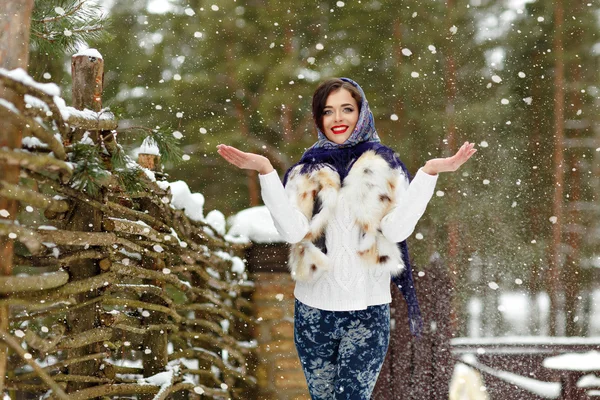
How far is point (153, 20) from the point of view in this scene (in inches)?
490

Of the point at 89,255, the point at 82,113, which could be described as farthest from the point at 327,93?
the point at 89,255

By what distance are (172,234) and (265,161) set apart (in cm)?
134

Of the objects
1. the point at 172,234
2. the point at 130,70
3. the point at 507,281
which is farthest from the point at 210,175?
the point at 172,234

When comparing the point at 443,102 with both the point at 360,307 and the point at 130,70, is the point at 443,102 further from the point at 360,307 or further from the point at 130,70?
the point at 360,307

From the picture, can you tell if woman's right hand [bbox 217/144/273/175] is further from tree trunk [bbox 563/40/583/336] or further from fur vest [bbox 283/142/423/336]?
tree trunk [bbox 563/40/583/336]

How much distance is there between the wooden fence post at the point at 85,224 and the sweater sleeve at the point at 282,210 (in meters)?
0.65

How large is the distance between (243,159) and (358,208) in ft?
1.69

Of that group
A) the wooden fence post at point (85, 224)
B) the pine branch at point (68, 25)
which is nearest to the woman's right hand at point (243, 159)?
the wooden fence post at point (85, 224)

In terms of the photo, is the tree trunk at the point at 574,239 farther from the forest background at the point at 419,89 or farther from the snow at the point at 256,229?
the snow at the point at 256,229

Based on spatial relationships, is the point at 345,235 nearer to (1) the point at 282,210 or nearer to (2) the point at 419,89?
(1) the point at 282,210

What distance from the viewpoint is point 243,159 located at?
2.56 m

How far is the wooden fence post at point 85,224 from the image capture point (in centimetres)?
255

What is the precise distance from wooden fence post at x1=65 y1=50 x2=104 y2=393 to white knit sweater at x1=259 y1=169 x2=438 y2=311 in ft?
2.25

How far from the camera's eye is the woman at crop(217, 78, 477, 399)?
2.66 m
